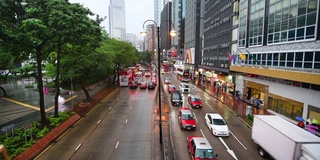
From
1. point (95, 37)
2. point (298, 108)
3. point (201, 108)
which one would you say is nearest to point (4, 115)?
point (95, 37)

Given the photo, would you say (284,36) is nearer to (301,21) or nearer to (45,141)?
(301,21)

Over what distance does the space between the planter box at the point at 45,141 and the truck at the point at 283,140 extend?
54.8 ft

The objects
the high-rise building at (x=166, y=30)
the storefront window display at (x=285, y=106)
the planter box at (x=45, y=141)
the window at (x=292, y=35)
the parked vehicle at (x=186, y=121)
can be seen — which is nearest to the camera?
the planter box at (x=45, y=141)

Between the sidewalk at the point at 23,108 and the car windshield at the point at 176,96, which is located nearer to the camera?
the sidewalk at the point at 23,108

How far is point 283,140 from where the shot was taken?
12422mm

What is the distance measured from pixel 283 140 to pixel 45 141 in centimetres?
1781

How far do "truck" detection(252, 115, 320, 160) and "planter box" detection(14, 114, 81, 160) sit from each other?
54.8 ft

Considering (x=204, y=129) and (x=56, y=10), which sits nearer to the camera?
(x=56, y=10)

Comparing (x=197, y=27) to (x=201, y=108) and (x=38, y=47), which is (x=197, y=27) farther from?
(x=38, y=47)

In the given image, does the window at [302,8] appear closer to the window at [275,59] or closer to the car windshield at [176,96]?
the window at [275,59]

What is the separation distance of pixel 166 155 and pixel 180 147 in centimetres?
194

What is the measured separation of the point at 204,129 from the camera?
20.8m

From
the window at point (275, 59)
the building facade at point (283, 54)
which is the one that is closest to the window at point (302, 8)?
the building facade at point (283, 54)

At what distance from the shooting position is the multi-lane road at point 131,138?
1543 cm
